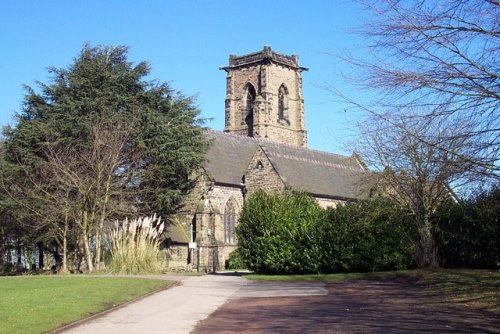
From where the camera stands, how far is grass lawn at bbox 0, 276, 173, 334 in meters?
10.1

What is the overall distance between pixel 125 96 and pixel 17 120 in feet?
21.8

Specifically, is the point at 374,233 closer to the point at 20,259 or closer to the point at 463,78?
the point at 463,78

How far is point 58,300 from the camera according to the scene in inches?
528

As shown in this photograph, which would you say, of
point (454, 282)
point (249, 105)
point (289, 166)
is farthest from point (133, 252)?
point (249, 105)

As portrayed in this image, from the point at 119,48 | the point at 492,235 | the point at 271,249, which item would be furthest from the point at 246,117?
the point at 492,235

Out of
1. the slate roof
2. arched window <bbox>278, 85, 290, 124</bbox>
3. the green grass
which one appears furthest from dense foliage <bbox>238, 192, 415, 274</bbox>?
arched window <bbox>278, 85, 290, 124</bbox>

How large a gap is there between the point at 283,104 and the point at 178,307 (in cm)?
5048

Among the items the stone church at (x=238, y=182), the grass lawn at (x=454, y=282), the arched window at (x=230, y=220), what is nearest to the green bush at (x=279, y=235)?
the grass lawn at (x=454, y=282)

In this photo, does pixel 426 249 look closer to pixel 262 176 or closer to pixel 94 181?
pixel 94 181

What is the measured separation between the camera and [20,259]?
133 ft

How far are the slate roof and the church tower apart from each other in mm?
12100

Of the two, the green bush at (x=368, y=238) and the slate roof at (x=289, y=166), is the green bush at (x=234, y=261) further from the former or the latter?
the green bush at (x=368, y=238)

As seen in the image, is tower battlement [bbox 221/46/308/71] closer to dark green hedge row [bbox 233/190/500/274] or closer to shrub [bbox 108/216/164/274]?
dark green hedge row [bbox 233/190/500/274]

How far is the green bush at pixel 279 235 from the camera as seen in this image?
24.3 m
